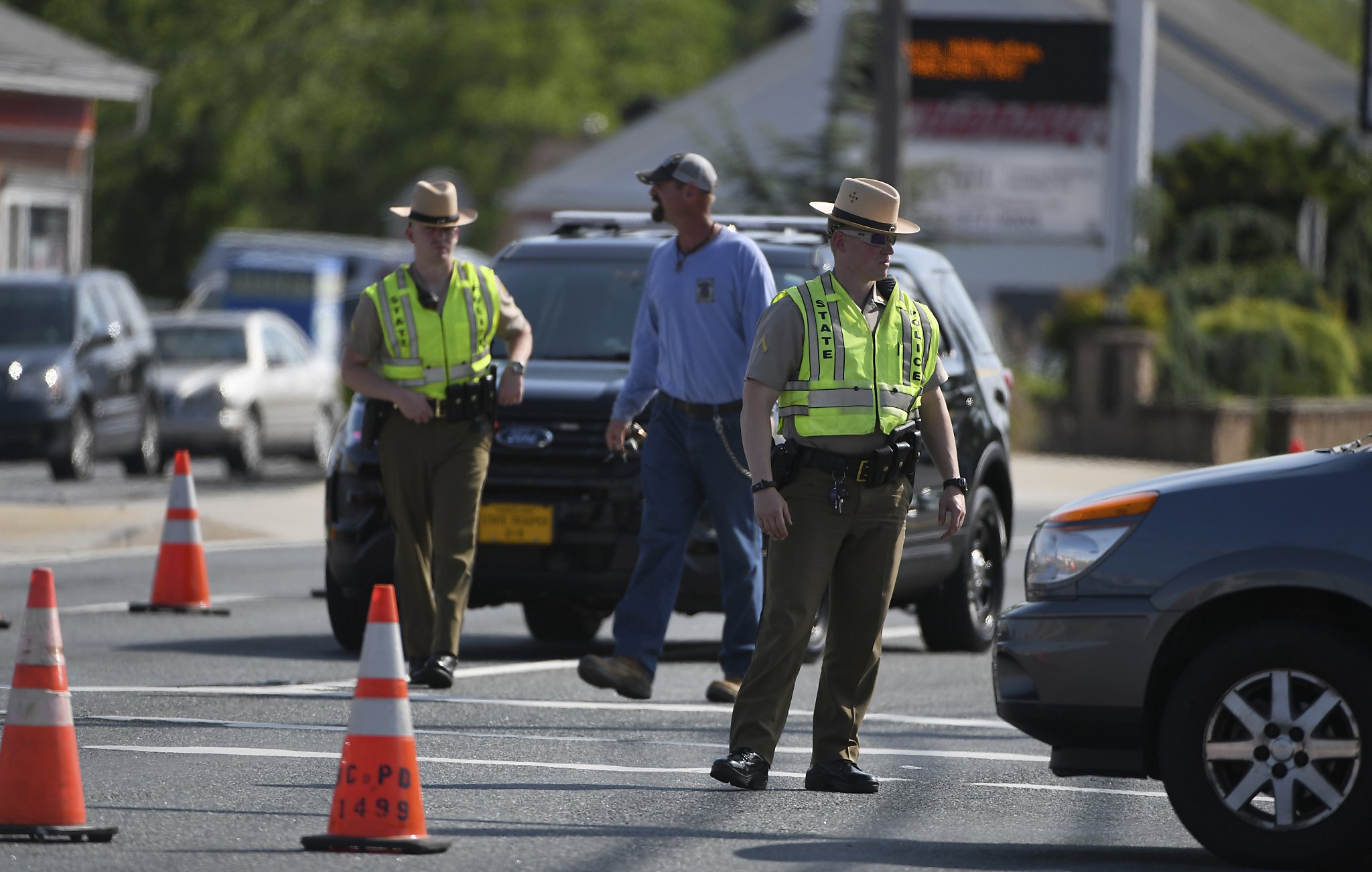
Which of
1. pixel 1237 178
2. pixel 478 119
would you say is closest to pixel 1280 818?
pixel 1237 178

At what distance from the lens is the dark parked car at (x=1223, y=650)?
650 cm

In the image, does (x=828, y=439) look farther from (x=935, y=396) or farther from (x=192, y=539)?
(x=192, y=539)

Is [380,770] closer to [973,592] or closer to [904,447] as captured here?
[904,447]

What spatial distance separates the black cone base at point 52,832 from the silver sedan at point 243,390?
1699 cm

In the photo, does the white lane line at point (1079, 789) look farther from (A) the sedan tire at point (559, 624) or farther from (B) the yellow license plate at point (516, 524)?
(A) the sedan tire at point (559, 624)

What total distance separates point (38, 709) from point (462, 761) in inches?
73.2

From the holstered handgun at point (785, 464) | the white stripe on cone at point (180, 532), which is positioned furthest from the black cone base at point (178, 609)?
the holstered handgun at point (785, 464)

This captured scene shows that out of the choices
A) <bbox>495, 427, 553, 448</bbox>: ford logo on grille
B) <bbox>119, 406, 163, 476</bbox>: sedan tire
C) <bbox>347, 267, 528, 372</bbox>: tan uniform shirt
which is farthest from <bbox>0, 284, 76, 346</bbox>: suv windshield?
<bbox>347, 267, 528, 372</bbox>: tan uniform shirt

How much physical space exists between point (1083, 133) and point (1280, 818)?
1449 inches

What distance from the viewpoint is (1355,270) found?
3256cm

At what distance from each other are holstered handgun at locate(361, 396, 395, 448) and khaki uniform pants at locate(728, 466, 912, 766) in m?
2.54

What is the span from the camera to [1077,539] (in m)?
6.92

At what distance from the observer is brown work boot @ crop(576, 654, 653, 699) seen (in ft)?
29.9

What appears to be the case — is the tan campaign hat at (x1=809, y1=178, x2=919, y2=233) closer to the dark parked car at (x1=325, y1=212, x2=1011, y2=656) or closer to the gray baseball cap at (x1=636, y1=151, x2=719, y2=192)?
the gray baseball cap at (x1=636, y1=151, x2=719, y2=192)
